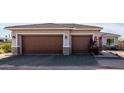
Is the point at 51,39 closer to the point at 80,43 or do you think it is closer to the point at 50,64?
the point at 80,43

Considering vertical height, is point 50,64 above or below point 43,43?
below

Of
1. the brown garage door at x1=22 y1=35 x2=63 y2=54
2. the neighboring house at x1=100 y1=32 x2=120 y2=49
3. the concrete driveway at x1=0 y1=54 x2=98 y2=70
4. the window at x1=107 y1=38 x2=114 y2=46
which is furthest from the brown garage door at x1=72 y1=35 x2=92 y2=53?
the window at x1=107 y1=38 x2=114 y2=46

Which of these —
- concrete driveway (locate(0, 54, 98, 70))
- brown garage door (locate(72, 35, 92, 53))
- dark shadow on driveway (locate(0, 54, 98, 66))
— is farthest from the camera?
brown garage door (locate(72, 35, 92, 53))

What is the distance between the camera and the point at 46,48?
26.0 metres

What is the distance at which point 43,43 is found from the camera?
26.0 metres

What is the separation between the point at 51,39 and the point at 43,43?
3.05 ft

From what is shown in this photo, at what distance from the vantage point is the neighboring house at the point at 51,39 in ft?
82.8

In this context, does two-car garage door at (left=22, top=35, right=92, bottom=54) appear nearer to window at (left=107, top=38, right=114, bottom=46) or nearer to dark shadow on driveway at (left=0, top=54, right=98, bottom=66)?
dark shadow on driveway at (left=0, top=54, right=98, bottom=66)

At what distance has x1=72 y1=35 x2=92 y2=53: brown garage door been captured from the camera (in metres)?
26.4

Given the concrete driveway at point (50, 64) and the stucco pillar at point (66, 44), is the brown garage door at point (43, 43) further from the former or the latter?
the concrete driveway at point (50, 64)

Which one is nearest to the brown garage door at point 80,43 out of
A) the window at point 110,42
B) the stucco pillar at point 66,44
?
the stucco pillar at point 66,44

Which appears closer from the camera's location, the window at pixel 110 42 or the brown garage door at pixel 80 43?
the brown garage door at pixel 80 43

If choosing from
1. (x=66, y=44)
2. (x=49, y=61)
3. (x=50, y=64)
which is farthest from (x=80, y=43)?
(x=50, y=64)

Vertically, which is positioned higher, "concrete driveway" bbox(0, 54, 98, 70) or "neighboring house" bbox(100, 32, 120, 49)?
"neighboring house" bbox(100, 32, 120, 49)
